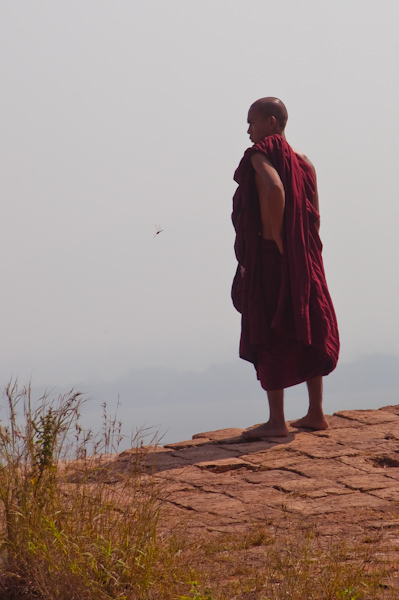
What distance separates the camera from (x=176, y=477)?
16.4ft

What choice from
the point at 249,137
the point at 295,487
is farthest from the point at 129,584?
the point at 249,137

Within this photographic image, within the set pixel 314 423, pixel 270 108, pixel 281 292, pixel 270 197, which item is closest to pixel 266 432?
pixel 314 423

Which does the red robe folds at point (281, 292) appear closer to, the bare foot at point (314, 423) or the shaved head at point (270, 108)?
the shaved head at point (270, 108)

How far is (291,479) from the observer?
4840mm

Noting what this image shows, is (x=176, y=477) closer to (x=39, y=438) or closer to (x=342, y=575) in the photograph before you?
(x=39, y=438)

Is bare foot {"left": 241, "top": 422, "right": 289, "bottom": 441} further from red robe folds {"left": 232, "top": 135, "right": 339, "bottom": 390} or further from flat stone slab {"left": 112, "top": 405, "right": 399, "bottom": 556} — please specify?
red robe folds {"left": 232, "top": 135, "right": 339, "bottom": 390}

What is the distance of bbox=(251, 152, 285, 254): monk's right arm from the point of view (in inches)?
225

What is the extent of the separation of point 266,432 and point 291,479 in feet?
3.53

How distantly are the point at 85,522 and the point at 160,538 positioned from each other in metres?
0.50

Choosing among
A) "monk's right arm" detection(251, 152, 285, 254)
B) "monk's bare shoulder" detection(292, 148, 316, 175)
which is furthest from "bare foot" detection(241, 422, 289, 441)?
"monk's bare shoulder" detection(292, 148, 316, 175)

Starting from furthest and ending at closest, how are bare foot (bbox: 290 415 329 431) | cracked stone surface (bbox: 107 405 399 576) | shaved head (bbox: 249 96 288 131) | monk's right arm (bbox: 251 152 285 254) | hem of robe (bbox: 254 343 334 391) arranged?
bare foot (bbox: 290 415 329 431)
shaved head (bbox: 249 96 288 131)
hem of robe (bbox: 254 343 334 391)
monk's right arm (bbox: 251 152 285 254)
cracked stone surface (bbox: 107 405 399 576)

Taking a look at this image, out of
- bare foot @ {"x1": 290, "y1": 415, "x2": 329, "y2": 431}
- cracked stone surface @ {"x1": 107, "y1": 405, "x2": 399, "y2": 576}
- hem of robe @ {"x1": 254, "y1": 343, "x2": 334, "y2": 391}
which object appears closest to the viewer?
cracked stone surface @ {"x1": 107, "y1": 405, "x2": 399, "y2": 576}

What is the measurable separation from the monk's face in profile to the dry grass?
3.10 m

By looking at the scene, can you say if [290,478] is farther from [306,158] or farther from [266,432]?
[306,158]
